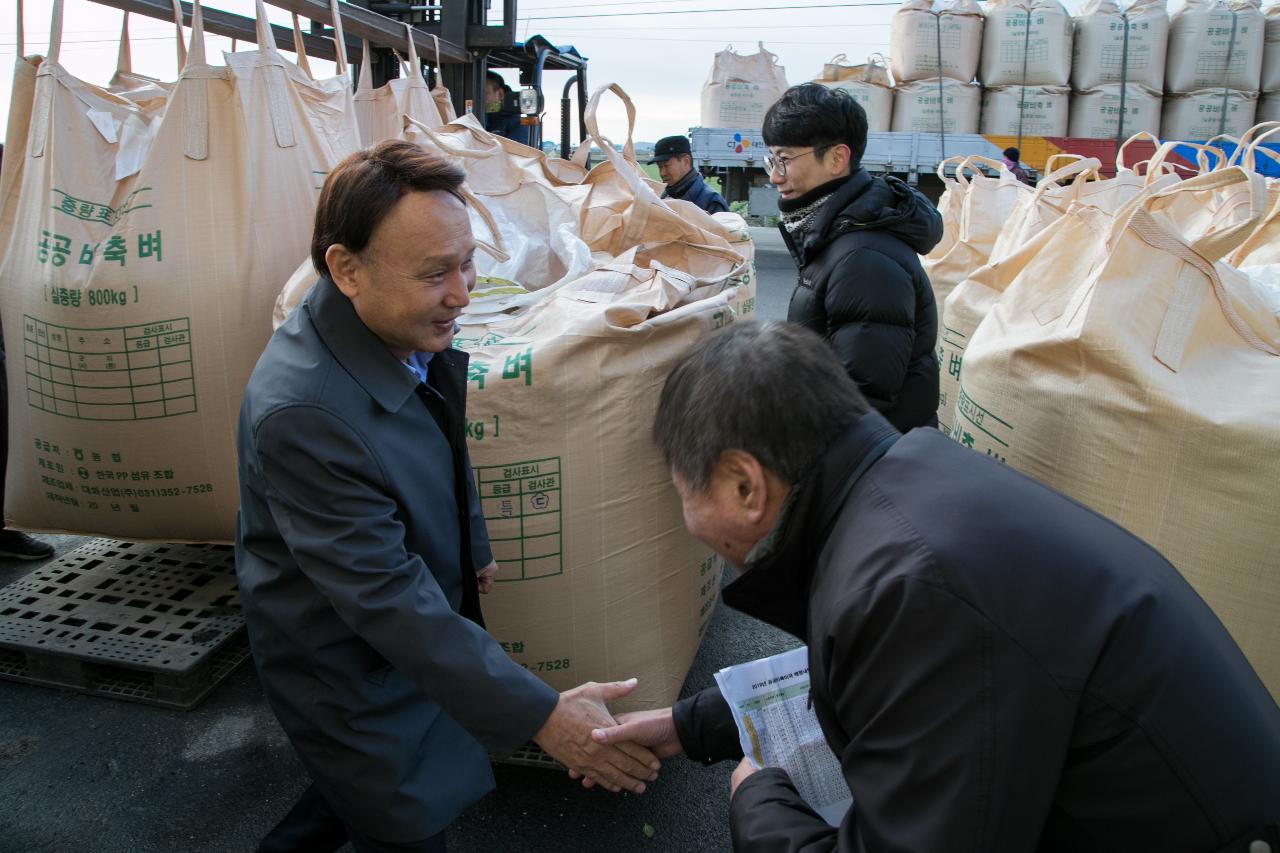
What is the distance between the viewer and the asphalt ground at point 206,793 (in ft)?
5.99

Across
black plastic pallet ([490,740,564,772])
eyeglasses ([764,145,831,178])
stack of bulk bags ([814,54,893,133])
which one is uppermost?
stack of bulk bags ([814,54,893,133])

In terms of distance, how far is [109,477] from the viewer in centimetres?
233

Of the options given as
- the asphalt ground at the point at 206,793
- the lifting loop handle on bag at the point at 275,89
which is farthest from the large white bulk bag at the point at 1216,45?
the lifting loop handle on bag at the point at 275,89

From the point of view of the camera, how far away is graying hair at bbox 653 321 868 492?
977 mm

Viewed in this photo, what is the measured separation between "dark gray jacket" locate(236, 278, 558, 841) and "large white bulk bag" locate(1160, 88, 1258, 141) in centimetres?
1128

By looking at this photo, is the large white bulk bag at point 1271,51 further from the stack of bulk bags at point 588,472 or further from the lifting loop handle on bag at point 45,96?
the lifting loop handle on bag at point 45,96

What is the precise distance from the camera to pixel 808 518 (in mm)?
987

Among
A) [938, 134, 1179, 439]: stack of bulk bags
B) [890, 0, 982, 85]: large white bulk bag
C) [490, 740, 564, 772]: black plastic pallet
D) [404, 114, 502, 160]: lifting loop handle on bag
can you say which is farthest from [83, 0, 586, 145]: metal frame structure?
[890, 0, 982, 85]: large white bulk bag

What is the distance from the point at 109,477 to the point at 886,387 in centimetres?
210

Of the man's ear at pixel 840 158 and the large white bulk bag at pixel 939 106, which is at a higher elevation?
the large white bulk bag at pixel 939 106

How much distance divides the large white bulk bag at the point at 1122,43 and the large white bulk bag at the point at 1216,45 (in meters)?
0.18

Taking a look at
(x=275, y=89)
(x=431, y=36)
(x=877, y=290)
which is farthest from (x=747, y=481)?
(x=431, y=36)

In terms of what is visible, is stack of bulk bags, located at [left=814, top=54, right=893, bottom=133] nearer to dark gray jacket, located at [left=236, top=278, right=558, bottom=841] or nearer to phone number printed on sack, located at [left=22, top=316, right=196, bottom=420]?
phone number printed on sack, located at [left=22, top=316, right=196, bottom=420]

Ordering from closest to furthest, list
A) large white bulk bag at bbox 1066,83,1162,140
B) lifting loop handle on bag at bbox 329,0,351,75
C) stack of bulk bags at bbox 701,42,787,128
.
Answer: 1. lifting loop handle on bag at bbox 329,0,351,75
2. large white bulk bag at bbox 1066,83,1162,140
3. stack of bulk bags at bbox 701,42,787,128
